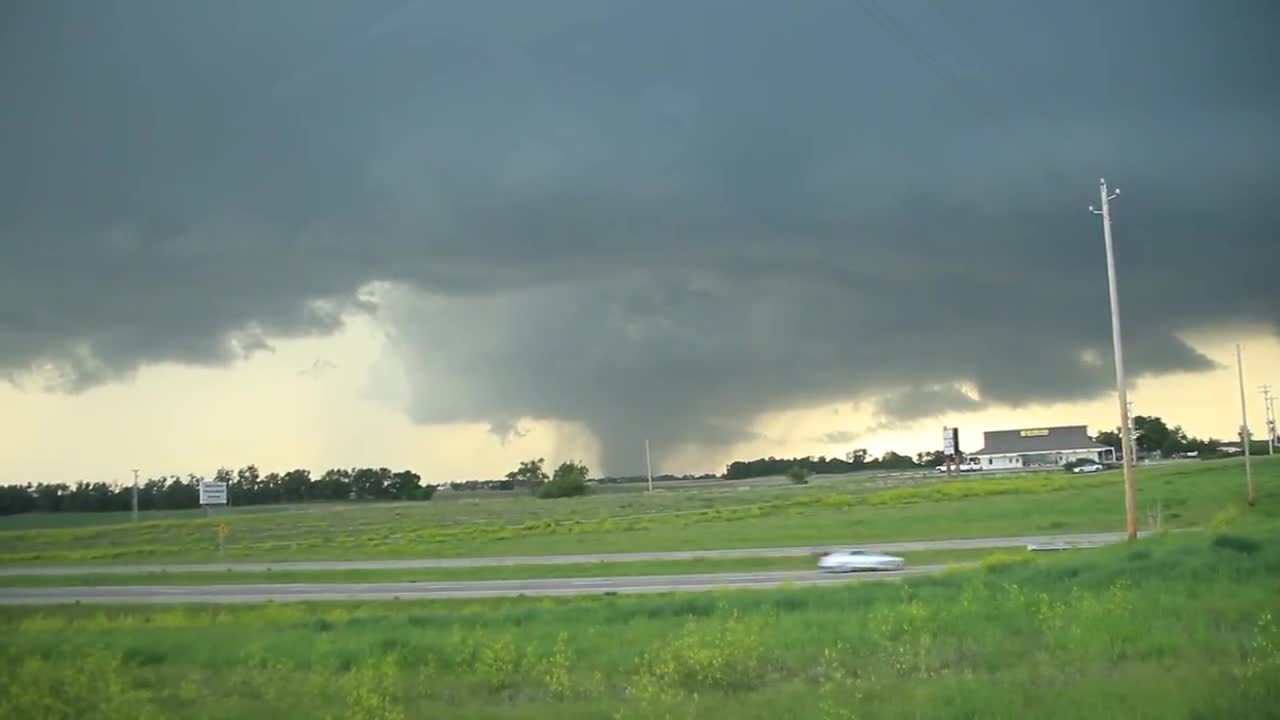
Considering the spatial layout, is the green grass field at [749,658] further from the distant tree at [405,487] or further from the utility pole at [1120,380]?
the distant tree at [405,487]

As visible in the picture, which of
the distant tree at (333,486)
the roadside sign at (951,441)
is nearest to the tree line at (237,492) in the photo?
the distant tree at (333,486)

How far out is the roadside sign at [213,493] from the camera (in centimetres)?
9431

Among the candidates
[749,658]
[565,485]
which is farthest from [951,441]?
[749,658]

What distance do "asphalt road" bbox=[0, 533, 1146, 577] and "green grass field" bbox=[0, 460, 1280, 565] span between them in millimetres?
2457

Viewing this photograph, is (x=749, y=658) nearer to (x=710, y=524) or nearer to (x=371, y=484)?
(x=710, y=524)

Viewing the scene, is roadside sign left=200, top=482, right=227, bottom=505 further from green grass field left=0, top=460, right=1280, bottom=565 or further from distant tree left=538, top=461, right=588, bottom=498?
distant tree left=538, top=461, right=588, bottom=498

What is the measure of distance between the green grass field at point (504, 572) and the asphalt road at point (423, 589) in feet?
7.49

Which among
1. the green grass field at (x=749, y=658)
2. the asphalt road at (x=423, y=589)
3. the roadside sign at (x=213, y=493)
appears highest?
the roadside sign at (x=213, y=493)

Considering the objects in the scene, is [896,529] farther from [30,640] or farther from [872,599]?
[30,640]

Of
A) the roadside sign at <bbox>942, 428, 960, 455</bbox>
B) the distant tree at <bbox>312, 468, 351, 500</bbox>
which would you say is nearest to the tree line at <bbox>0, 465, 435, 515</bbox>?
the distant tree at <bbox>312, 468, 351, 500</bbox>

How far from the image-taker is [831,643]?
19.7 metres

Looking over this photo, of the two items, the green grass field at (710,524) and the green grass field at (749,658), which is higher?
the green grass field at (749,658)

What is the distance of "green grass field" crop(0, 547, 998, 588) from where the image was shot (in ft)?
165

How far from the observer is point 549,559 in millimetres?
61000
